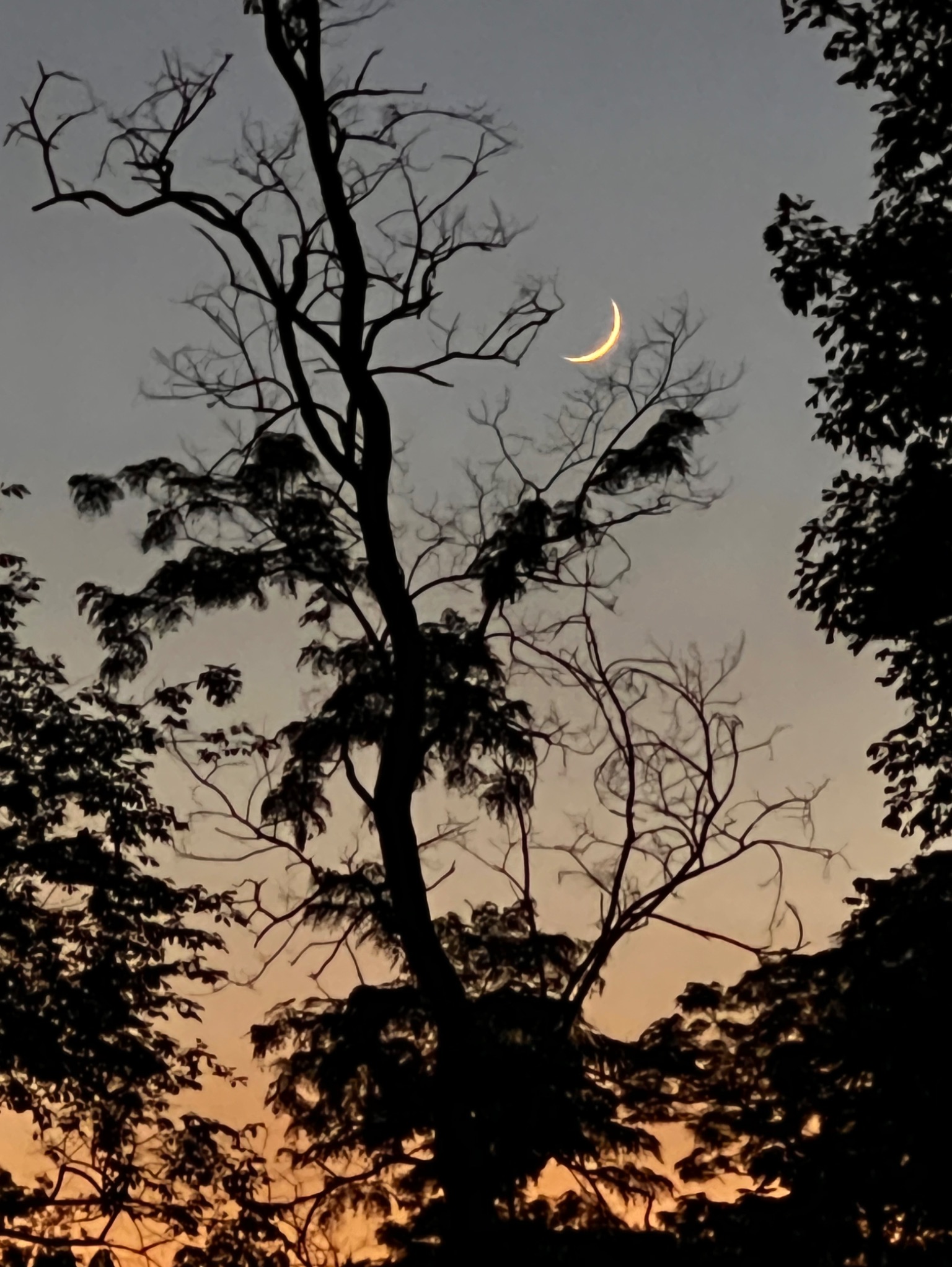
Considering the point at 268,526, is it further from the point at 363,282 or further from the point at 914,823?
the point at 914,823

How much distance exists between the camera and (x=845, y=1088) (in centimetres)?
1603

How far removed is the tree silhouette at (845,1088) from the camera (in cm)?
1412

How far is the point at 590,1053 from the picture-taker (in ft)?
54.0

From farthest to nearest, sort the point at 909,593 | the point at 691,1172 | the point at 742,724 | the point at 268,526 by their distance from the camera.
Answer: the point at 691,1172 < the point at 268,526 < the point at 742,724 < the point at 909,593

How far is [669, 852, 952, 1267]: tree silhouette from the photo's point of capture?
14.1m

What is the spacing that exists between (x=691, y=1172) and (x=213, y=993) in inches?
278

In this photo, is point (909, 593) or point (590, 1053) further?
point (590, 1053)

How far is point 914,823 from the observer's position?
13.3 meters

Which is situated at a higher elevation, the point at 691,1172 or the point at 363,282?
the point at 363,282

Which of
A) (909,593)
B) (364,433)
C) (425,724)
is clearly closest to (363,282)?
(364,433)

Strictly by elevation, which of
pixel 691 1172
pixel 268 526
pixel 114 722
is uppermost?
pixel 268 526

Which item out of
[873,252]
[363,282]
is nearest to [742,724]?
[873,252]

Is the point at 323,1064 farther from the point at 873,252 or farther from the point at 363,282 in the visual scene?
the point at 873,252

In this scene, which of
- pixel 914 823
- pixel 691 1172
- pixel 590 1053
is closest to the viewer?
pixel 914 823
